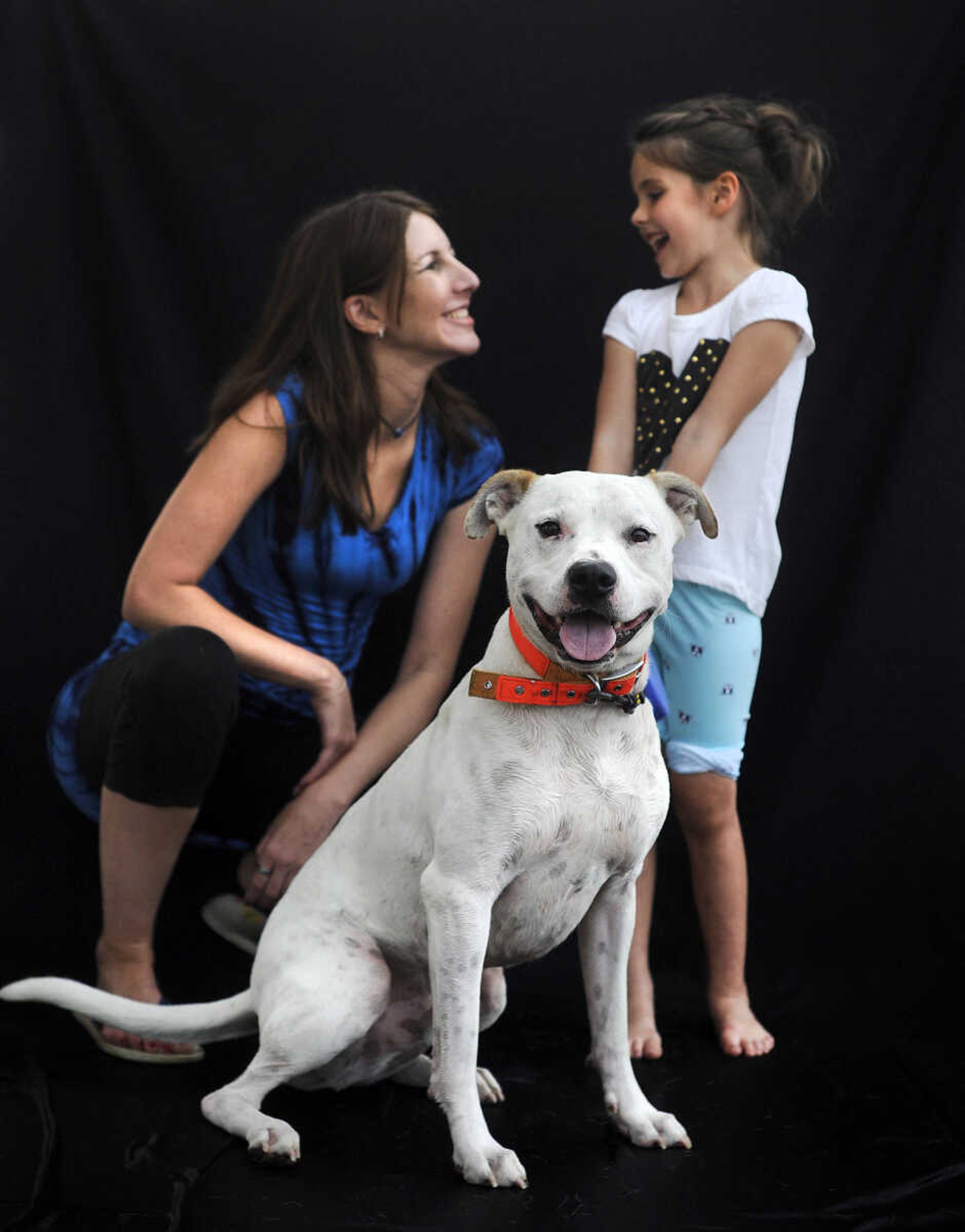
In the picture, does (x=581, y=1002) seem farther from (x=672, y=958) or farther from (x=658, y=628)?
(x=658, y=628)

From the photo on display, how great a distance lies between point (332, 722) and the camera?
242cm

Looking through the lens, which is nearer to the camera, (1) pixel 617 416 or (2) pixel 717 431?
(2) pixel 717 431

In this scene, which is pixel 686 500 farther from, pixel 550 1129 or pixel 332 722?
pixel 550 1129

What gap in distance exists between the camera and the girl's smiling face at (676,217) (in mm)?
2570

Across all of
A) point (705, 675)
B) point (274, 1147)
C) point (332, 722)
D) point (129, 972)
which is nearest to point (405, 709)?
point (332, 722)

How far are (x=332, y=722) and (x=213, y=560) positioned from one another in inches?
15.3

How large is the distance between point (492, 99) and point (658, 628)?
4.25ft

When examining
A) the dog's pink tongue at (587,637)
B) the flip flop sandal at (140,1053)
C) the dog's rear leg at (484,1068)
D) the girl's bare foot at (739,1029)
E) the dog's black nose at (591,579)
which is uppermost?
the dog's black nose at (591,579)

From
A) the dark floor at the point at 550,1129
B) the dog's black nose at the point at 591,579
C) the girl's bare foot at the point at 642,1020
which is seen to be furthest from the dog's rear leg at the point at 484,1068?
the dog's black nose at the point at 591,579

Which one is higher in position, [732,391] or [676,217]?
[676,217]

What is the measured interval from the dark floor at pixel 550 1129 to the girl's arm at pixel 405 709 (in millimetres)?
358

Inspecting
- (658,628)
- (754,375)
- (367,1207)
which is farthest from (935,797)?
(367,1207)

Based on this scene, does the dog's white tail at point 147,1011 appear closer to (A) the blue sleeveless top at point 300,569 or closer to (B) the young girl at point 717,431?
(A) the blue sleeveless top at point 300,569

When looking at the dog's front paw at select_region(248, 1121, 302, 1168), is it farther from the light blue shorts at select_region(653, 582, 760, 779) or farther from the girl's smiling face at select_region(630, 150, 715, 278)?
the girl's smiling face at select_region(630, 150, 715, 278)
